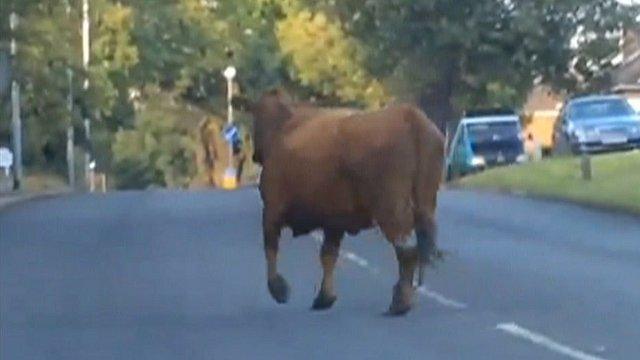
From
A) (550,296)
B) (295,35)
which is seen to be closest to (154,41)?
(295,35)

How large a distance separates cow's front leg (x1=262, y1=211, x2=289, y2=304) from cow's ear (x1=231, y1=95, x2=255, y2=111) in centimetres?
110

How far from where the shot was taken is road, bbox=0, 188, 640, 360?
52.7ft

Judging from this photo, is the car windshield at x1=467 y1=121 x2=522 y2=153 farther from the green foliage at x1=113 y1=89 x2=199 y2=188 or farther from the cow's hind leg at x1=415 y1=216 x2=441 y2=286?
the cow's hind leg at x1=415 y1=216 x2=441 y2=286

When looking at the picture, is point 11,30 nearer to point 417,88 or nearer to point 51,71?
point 51,71

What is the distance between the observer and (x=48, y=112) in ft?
214

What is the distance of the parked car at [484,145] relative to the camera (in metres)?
57.7

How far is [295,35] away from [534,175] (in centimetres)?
2955

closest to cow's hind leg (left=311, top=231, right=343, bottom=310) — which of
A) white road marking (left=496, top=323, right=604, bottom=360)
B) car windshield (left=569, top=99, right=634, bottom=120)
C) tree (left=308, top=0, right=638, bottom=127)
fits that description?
white road marking (left=496, top=323, right=604, bottom=360)

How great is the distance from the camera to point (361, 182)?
58.5ft

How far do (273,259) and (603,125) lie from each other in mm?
35864

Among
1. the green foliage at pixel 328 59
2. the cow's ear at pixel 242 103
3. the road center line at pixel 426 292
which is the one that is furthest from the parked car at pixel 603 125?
the cow's ear at pixel 242 103

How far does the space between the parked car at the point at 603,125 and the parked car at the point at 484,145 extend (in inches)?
165

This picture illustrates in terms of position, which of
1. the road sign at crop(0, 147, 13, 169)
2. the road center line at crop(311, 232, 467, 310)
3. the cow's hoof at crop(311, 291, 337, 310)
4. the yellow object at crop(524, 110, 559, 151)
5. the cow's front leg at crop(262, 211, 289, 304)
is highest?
the cow's front leg at crop(262, 211, 289, 304)

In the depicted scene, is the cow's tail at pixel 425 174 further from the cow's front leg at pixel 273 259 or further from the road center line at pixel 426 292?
the cow's front leg at pixel 273 259
